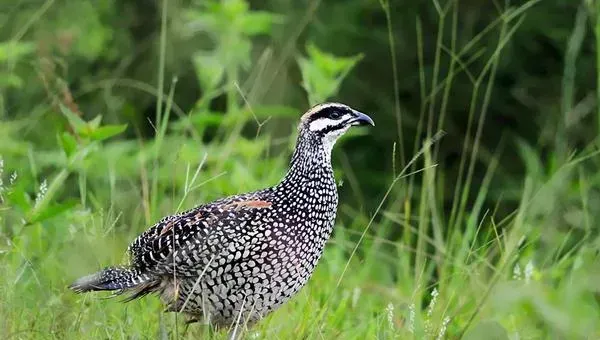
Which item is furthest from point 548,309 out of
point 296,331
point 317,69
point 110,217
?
point 317,69

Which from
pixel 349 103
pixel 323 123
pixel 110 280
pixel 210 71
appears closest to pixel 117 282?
pixel 110 280

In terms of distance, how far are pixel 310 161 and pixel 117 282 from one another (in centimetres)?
75

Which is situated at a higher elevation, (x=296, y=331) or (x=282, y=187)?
(x=282, y=187)

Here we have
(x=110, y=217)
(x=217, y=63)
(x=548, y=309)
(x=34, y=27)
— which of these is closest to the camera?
(x=548, y=309)

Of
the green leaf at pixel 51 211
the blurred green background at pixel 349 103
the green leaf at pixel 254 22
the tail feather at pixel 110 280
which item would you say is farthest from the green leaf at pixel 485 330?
the green leaf at pixel 254 22

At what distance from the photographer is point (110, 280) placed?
3.83m

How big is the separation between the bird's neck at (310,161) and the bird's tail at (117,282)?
55 cm

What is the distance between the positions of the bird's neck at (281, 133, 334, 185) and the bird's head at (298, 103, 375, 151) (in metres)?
0.02

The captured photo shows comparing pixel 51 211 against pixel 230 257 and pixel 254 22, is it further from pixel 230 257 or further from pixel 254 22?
pixel 254 22

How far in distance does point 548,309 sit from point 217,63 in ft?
15.5

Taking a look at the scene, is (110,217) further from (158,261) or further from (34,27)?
(34,27)

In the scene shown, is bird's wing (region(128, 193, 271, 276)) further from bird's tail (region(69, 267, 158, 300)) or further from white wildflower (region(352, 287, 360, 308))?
white wildflower (region(352, 287, 360, 308))

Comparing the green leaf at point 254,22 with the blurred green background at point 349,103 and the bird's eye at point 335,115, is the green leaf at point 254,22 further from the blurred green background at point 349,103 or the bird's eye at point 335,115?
the bird's eye at point 335,115

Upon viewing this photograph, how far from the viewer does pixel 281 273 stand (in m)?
3.80
